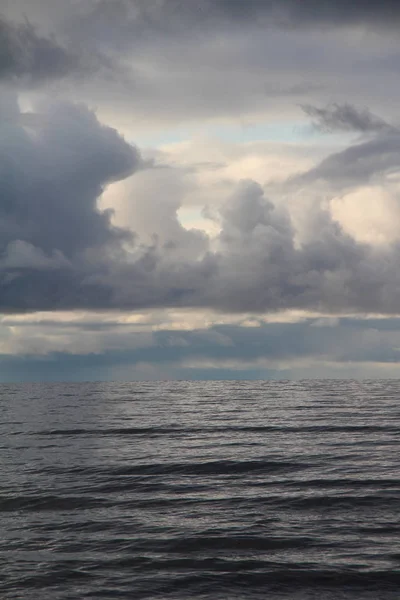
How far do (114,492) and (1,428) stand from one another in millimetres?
33757

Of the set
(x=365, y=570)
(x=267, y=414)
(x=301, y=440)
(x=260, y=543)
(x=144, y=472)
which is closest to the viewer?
(x=365, y=570)

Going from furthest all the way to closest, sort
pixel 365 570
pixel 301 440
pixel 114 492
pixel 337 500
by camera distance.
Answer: pixel 301 440 → pixel 114 492 → pixel 337 500 → pixel 365 570

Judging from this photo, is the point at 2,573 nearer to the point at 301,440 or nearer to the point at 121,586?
the point at 121,586

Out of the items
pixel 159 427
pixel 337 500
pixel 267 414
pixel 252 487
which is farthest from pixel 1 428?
pixel 337 500

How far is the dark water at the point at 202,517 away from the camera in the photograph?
54.1 ft

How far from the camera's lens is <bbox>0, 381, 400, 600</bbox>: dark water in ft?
54.1

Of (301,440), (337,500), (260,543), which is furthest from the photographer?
(301,440)

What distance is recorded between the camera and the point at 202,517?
75.8ft

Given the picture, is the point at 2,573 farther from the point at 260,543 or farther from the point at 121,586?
the point at 260,543

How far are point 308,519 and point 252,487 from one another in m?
6.34

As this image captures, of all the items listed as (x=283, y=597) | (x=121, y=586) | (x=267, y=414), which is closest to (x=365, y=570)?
(x=283, y=597)

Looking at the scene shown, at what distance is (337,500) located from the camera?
995 inches

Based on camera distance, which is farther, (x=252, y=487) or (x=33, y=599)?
(x=252, y=487)

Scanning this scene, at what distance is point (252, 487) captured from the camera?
2866cm
